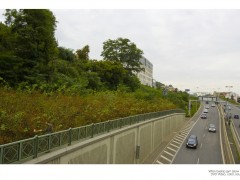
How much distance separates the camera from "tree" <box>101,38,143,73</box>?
171ft

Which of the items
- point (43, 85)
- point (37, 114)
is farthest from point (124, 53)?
point (37, 114)

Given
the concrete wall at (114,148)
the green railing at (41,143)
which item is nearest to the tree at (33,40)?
the concrete wall at (114,148)

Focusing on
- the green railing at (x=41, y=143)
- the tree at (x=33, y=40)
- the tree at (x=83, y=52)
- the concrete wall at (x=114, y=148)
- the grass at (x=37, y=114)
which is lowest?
the concrete wall at (x=114, y=148)

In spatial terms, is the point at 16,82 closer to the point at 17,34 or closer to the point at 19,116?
the point at 17,34

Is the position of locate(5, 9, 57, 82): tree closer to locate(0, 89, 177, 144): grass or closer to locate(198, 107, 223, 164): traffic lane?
locate(0, 89, 177, 144): grass

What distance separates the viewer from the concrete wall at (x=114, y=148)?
10.5m

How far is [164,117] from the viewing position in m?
38.1

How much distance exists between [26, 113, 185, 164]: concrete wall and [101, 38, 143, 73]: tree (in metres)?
22.4

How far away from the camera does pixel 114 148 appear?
16.4 m

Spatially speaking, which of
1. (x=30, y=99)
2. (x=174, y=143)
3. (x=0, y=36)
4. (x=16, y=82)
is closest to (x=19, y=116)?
(x=30, y=99)

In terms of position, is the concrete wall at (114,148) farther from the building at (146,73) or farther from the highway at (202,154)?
the building at (146,73)

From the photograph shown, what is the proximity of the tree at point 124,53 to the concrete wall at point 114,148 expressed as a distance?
22376 mm

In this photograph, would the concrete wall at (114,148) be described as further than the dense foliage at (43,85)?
No

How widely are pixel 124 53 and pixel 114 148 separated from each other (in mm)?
37988
